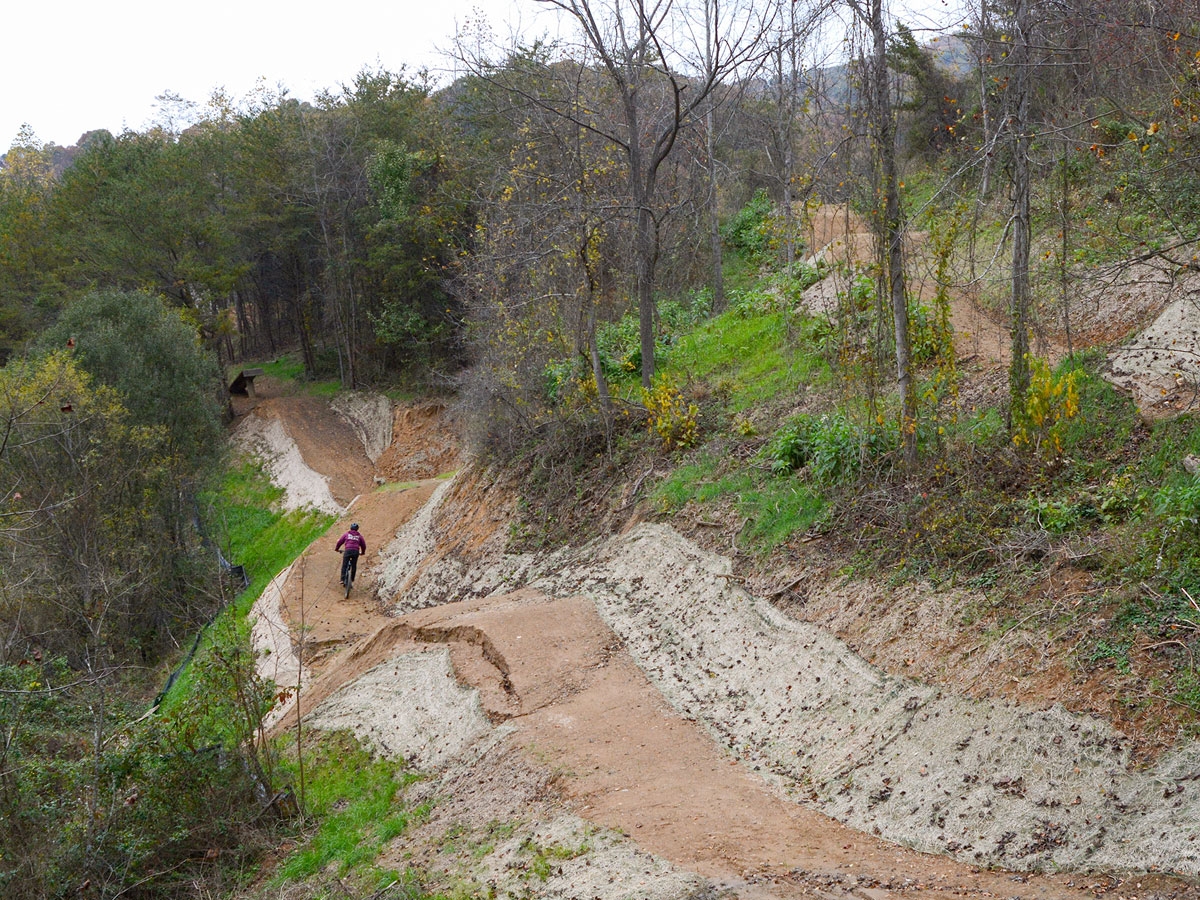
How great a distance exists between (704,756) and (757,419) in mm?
7757

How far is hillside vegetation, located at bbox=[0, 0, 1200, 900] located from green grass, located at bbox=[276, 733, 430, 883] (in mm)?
93

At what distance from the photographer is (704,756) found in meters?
9.29

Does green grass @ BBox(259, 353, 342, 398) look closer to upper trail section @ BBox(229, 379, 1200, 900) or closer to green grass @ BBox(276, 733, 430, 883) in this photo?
upper trail section @ BBox(229, 379, 1200, 900)

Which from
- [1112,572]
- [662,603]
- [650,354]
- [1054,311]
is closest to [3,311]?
[650,354]

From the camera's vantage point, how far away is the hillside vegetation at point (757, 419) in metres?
8.91

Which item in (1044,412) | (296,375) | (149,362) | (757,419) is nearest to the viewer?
(1044,412)

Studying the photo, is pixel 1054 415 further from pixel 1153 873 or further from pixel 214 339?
pixel 214 339

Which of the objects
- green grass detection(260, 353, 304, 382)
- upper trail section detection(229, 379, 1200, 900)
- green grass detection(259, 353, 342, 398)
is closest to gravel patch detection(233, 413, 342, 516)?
→ green grass detection(259, 353, 342, 398)

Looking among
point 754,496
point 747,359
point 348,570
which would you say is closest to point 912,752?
point 754,496

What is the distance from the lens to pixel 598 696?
11.1m

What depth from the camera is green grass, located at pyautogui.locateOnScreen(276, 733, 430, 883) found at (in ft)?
32.0

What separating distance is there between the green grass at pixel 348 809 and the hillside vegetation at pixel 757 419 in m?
0.09

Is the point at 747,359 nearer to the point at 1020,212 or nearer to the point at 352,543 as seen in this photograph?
the point at 1020,212

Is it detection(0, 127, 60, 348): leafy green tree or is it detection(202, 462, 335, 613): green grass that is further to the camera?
detection(0, 127, 60, 348): leafy green tree
